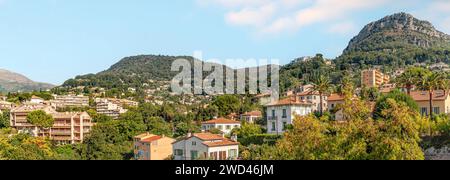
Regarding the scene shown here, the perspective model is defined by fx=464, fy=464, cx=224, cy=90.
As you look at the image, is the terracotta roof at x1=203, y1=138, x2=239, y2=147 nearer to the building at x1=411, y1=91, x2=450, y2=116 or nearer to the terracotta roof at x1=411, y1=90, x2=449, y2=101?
the building at x1=411, y1=91, x2=450, y2=116

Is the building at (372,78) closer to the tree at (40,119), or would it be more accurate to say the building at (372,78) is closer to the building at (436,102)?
the building at (436,102)

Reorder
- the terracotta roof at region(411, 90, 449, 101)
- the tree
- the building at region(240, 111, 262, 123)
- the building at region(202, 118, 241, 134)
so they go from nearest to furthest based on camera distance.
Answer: the terracotta roof at region(411, 90, 449, 101) < the building at region(202, 118, 241, 134) < the building at region(240, 111, 262, 123) < the tree

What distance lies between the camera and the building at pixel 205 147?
33.9 metres

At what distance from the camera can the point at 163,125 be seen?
5434cm

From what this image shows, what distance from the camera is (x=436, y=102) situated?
4050 centimetres

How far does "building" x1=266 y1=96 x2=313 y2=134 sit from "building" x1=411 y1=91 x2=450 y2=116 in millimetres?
10250

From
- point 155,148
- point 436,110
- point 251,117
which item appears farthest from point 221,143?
point 251,117

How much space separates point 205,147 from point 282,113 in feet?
38.3

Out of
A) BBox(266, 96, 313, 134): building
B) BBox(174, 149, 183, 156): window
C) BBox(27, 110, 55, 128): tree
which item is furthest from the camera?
BBox(27, 110, 55, 128): tree

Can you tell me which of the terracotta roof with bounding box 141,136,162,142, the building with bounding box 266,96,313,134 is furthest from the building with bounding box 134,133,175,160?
the building with bounding box 266,96,313,134

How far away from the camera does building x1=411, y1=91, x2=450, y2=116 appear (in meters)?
40.0
